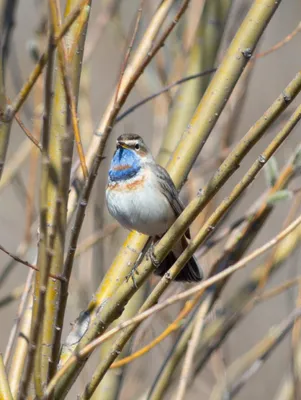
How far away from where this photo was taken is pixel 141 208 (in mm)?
3234

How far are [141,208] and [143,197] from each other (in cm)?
8

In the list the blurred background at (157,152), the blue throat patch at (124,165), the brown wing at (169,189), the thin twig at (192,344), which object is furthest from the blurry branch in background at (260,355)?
the blue throat patch at (124,165)

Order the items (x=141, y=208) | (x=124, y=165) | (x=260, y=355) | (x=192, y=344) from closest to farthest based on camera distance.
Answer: (x=192, y=344) < (x=260, y=355) < (x=141, y=208) < (x=124, y=165)

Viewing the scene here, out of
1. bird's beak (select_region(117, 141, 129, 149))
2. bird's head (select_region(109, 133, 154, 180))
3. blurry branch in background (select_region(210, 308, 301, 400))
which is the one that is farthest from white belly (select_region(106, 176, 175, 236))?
blurry branch in background (select_region(210, 308, 301, 400))

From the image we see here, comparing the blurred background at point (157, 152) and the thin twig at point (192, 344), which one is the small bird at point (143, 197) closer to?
the blurred background at point (157, 152)

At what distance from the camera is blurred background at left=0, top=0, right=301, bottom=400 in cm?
339

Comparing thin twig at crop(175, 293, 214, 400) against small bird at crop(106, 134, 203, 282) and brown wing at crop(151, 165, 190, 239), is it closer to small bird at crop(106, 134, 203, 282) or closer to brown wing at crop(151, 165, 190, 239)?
small bird at crop(106, 134, 203, 282)

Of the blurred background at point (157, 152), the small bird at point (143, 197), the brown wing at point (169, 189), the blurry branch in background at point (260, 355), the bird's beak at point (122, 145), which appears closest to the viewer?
the blurry branch in background at point (260, 355)

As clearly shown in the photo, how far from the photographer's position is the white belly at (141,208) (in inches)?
124

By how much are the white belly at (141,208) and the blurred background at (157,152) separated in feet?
0.70

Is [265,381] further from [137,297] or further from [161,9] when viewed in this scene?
[161,9]

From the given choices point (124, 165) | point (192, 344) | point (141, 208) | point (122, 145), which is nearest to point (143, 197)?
point (141, 208)

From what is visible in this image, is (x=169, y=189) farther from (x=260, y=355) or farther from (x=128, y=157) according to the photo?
(x=260, y=355)

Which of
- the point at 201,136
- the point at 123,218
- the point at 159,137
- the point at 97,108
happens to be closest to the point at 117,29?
the point at 159,137
